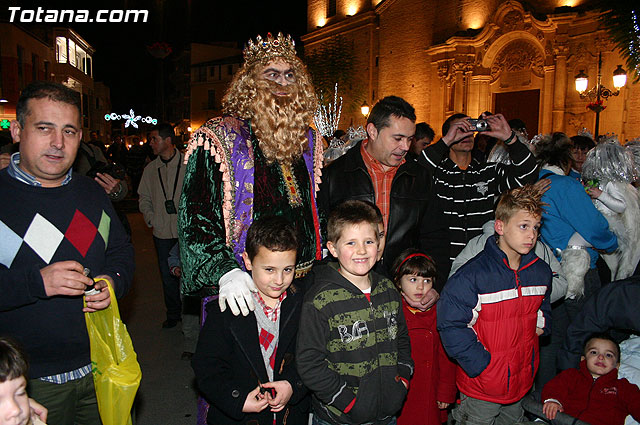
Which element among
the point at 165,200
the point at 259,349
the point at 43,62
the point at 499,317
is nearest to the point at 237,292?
the point at 259,349

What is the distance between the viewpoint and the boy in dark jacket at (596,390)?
2964 millimetres

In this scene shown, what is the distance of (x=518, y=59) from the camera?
691 inches

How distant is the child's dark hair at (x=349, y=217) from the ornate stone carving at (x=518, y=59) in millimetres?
16428

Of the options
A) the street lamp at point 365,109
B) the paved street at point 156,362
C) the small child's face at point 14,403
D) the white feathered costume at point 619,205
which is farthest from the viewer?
the street lamp at point 365,109

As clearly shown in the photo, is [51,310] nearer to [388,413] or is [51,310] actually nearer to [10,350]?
[10,350]

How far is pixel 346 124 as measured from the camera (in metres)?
27.1

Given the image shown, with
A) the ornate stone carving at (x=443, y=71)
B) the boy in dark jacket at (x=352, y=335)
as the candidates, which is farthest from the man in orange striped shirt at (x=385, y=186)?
the ornate stone carving at (x=443, y=71)

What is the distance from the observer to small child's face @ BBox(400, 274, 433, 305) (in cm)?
333

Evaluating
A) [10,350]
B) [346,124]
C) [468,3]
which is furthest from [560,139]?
[346,124]

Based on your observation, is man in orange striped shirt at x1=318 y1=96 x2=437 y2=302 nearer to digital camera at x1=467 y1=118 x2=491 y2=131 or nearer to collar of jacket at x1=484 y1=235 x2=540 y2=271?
collar of jacket at x1=484 y1=235 x2=540 y2=271

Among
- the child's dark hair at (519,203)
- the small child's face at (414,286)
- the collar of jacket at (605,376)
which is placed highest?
the child's dark hair at (519,203)

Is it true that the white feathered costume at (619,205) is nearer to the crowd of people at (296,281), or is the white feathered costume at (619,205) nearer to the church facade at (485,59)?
the crowd of people at (296,281)

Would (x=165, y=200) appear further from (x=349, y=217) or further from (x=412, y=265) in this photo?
(x=349, y=217)

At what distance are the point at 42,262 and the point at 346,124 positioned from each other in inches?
1005
